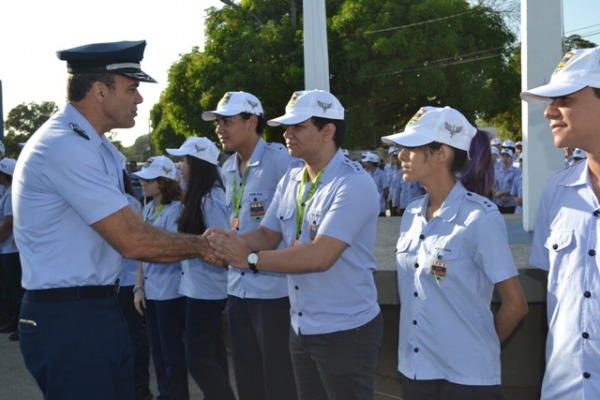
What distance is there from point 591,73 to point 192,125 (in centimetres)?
3116

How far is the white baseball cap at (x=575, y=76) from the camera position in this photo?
2912 millimetres

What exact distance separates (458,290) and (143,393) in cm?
423

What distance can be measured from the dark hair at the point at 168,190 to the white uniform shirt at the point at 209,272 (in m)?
0.78

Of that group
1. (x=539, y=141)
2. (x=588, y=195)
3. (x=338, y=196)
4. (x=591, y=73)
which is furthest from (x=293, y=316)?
(x=539, y=141)

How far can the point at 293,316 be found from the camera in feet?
13.7

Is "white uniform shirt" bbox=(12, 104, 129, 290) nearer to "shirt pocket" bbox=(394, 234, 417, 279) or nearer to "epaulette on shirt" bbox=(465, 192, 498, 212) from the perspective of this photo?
"shirt pocket" bbox=(394, 234, 417, 279)

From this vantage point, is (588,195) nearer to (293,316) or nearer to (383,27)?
(293,316)

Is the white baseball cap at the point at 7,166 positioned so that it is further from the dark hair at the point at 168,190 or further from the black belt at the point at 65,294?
the black belt at the point at 65,294

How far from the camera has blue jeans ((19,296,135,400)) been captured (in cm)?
346

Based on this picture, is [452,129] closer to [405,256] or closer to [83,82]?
[405,256]

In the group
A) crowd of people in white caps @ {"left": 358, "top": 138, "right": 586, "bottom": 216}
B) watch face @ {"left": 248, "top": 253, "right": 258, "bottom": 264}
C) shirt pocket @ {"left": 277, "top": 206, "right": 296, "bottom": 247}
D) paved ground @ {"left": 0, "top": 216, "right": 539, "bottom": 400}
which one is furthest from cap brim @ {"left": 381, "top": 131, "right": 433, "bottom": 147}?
crowd of people in white caps @ {"left": 358, "top": 138, "right": 586, "bottom": 216}

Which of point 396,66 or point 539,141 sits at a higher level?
point 396,66

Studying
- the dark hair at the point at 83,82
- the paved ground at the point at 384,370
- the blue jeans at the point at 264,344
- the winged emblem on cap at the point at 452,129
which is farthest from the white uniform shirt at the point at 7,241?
the winged emblem on cap at the point at 452,129

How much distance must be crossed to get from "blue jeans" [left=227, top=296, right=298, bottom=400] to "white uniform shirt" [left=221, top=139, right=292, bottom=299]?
0.26ft
